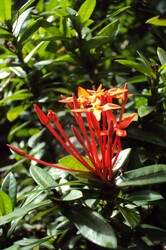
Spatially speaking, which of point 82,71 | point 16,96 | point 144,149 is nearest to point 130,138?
point 144,149

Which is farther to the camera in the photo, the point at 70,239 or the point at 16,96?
the point at 16,96

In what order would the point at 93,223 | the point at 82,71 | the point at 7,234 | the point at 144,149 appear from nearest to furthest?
the point at 93,223 → the point at 7,234 → the point at 144,149 → the point at 82,71

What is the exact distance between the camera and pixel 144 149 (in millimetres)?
875

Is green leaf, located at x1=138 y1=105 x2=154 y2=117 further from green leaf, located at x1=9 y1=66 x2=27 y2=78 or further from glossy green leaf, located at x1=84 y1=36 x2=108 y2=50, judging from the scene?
green leaf, located at x1=9 y1=66 x2=27 y2=78

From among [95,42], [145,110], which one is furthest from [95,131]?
[95,42]

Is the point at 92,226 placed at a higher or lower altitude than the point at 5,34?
lower

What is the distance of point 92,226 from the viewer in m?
0.62

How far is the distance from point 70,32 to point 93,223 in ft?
1.60

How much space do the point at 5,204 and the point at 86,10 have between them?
0.45 meters

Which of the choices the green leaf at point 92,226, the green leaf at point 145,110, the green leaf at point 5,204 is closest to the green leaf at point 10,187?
the green leaf at point 5,204

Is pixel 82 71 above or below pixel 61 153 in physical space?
above

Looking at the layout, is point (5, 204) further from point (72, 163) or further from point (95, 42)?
point (95, 42)

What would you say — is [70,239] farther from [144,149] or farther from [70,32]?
[70,32]

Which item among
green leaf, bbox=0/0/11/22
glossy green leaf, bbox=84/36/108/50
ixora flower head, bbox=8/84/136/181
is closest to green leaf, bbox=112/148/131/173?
ixora flower head, bbox=8/84/136/181
